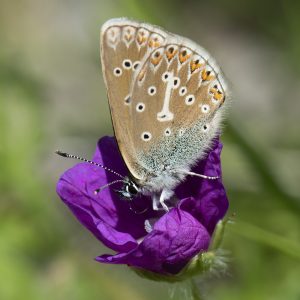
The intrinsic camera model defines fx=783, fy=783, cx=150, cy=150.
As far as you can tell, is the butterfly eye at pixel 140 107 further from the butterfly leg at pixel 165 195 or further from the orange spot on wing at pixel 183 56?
the butterfly leg at pixel 165 195

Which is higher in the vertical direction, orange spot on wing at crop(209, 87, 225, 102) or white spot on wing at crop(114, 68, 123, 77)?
orange spot on wing at crop(209, 87, 225, 102)

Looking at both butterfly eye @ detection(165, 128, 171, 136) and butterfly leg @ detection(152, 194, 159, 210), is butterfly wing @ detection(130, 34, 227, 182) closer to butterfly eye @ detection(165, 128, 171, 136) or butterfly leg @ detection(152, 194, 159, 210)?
butterfly eye @ detection(165, 128, 171, 136)

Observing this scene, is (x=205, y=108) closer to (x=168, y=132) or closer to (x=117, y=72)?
(x=168, y=132)

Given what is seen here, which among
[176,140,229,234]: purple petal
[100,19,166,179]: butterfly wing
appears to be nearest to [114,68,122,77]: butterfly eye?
[100,19,166,179]: butterfly wing

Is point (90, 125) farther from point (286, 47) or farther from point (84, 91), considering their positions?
point (286, 47)

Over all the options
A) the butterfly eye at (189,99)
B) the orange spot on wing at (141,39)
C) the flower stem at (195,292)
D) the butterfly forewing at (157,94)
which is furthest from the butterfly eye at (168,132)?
the flower stem at (195,292)

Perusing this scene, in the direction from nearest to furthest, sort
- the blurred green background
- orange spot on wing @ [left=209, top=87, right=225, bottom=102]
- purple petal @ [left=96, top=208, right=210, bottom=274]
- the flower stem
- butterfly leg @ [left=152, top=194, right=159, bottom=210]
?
purple petal @ [left=96, top=208, right=210, bottom=274] → the flower stem → orange spot on wing @ [left=209, top=87, right=225, bottom=102] → butterfly leg @ [left=152, top=194, right=159, bottom=210] → the blurred green background

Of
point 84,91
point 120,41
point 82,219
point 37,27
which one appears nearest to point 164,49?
point 120,41
